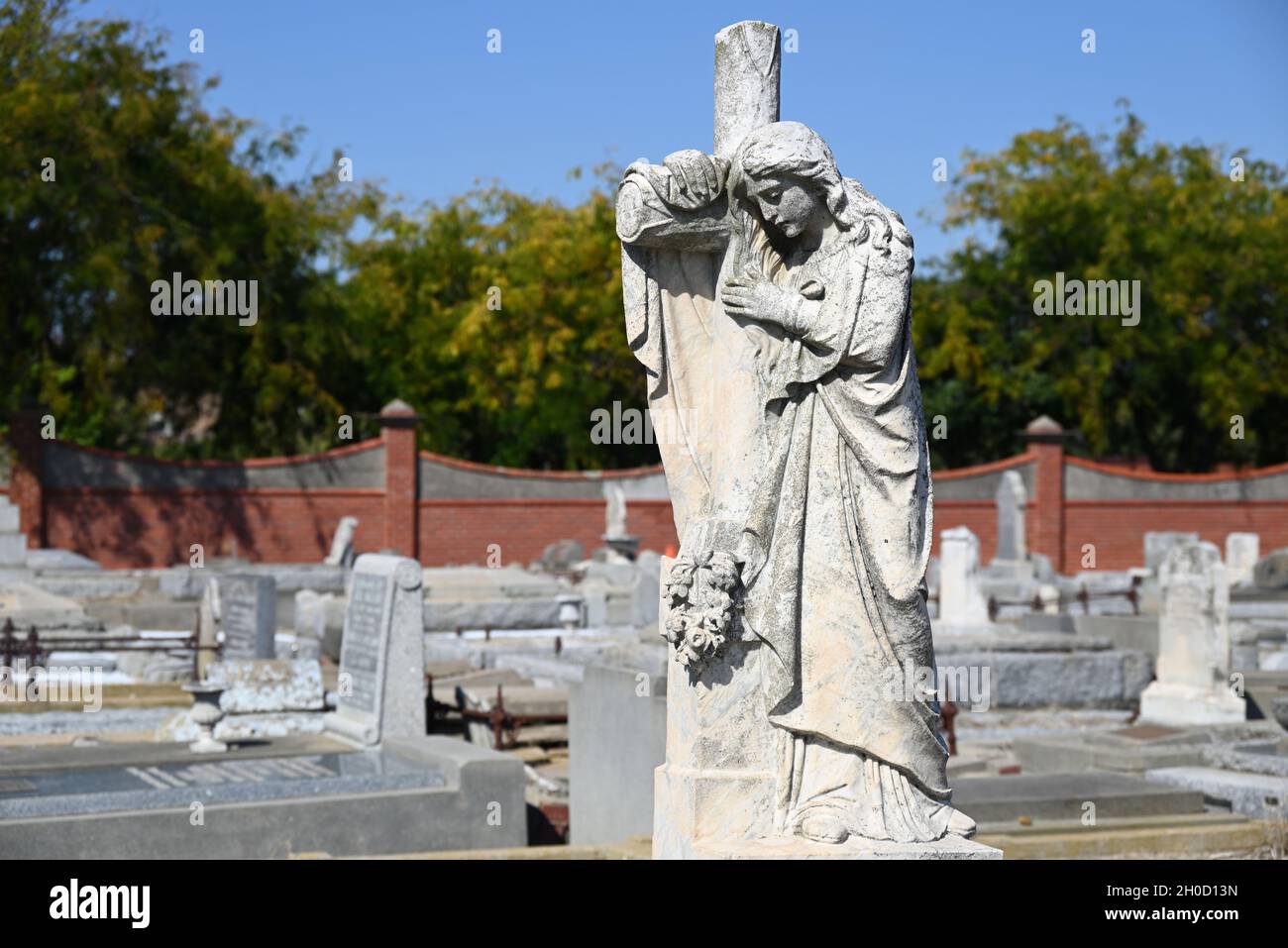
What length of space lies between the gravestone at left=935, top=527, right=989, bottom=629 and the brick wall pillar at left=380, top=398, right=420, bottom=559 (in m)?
13.9

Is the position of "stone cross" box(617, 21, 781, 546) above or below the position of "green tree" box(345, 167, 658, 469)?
below

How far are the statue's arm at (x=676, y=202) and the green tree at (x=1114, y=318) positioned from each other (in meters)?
33.2

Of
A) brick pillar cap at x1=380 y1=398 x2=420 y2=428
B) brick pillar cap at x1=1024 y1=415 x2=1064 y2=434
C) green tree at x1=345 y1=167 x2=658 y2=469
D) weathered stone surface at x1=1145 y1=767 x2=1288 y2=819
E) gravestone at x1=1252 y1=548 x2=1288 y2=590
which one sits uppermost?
green tree at x1=345 y1=167 x2=658 y2=469

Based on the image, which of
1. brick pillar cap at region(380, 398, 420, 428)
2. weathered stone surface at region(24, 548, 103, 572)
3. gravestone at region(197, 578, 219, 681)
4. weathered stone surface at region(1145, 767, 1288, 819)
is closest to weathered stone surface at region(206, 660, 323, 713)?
gravestone at region(197, 578, 219, 681)

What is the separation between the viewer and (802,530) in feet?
15.0

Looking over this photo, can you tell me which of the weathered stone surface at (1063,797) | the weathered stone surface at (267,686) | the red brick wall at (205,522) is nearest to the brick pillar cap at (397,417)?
the red brick wall at (205,522)

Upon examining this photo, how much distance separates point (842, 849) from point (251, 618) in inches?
403

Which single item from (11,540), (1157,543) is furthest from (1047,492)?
(11,540)

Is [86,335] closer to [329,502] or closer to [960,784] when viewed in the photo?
[329,502]

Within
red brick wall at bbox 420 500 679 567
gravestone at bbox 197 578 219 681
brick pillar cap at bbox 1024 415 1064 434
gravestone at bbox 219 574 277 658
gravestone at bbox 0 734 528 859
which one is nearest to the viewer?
gravestone at bbox 0 734 528 859

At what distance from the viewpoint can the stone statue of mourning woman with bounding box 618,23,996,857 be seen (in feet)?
14.8

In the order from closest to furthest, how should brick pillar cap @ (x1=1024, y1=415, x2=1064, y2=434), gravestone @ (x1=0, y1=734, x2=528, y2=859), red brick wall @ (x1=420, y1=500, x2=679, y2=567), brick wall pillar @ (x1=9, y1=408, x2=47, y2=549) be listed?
1. gravestone @ (x1=0, y1=734, x2=528, y2=859)
2. brick wall pillar @ (x1=9, y1=408, x2=47, y2=549)
3. red brick wall @ (x1=420, y1=500, x2=679, y2=567)
4. brick pillar cap @ (x1=1024, y1=415, x2=1064, y2=434)

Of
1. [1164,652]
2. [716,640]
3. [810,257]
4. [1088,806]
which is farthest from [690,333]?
[1164,652]

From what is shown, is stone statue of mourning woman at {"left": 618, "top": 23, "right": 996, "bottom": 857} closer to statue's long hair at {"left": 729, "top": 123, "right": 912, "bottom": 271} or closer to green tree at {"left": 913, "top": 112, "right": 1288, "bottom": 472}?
statue's long hair at {"left": 729, "top": 123, "right": 912, "bottom": 271}
